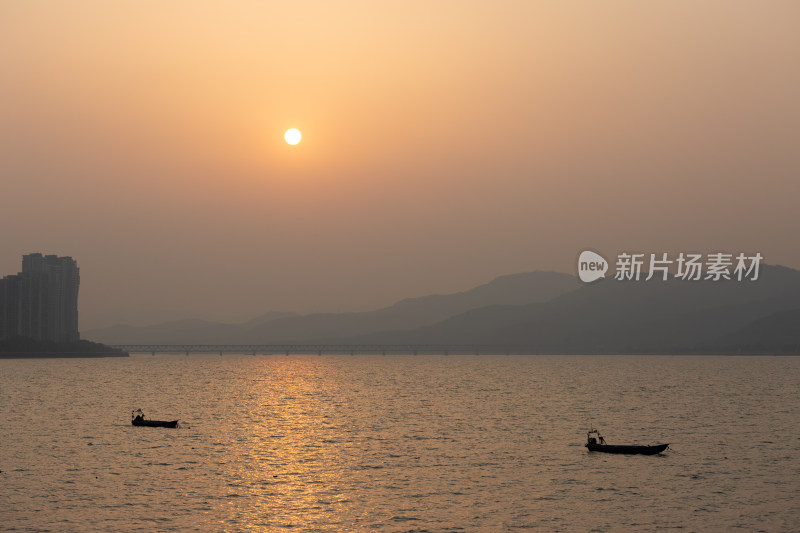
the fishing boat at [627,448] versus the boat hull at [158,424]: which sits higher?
the fishing boat at [627,448]

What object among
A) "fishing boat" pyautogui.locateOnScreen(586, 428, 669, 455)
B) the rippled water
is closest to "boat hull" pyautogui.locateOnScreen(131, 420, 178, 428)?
the rippled water

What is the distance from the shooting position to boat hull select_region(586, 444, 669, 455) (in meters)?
92.5

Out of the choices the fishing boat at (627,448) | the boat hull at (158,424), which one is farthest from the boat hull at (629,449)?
the boat hull at (158,424)

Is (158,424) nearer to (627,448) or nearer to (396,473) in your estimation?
(396,473)

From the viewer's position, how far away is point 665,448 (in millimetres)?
94750

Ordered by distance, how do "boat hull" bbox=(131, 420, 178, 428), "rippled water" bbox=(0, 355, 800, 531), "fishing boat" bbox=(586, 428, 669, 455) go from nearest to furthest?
"rippled water" bbox=(0, 355, 800, 531), "fishing boat" bbox=(586, 428, 669, 455), "boat hull" bbox=(131, 420, 178, 428)

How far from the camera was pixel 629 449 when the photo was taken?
9400cm

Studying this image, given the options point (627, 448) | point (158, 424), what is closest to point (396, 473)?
point (627, 448)

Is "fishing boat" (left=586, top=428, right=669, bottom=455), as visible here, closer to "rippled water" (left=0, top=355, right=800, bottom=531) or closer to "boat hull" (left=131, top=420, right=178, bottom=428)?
"rippled water" (left=0, top=355, right=800, bottom=531)

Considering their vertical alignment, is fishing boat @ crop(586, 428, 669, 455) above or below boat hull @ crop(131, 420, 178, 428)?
above

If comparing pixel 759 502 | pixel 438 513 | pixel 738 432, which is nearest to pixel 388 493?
pixel 438 513

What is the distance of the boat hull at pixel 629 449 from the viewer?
9250cm

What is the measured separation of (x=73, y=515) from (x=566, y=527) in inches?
1313

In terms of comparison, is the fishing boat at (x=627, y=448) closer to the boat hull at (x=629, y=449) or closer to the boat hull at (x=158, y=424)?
the boat hull at (x=629, y=449)
